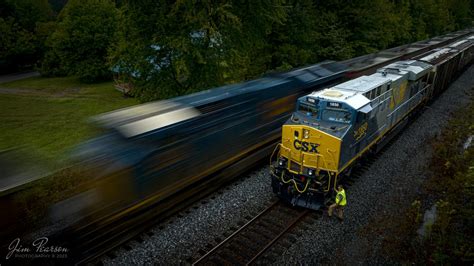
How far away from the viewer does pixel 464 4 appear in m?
64.3

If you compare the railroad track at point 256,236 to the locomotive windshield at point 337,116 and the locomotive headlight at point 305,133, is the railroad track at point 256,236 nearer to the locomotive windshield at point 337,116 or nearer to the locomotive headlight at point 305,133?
the locomotive headlight at point 305,133

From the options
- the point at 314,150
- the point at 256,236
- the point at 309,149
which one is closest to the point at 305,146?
the point at 309,149

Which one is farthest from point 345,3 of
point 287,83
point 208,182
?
point 208,182

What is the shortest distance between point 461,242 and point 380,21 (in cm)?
2348

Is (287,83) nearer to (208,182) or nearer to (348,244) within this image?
(208,182)

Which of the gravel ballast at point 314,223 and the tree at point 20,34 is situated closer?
the gravel ballast at point 314,223

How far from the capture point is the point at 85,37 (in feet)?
109

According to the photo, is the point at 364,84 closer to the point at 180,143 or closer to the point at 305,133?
the point at 305,133

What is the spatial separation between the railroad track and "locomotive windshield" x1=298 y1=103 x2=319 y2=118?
Result: 3.20 m

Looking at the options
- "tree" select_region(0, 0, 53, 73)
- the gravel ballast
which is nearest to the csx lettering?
the gravel ballast

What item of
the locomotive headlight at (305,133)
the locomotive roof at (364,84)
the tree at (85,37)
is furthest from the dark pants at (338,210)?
the tree at (85,37)

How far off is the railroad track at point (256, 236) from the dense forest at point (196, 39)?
26.0 feet

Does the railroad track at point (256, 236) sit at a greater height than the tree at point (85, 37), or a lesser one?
lesser

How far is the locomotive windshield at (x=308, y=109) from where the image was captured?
428 inches
